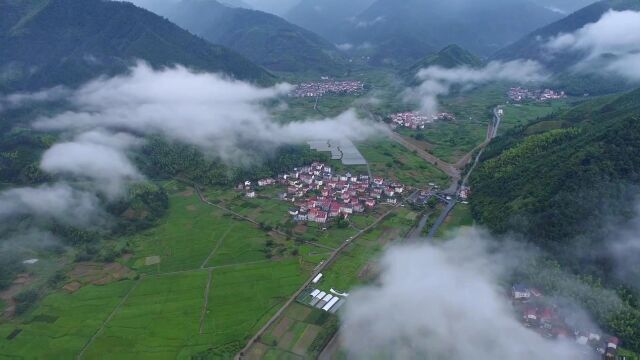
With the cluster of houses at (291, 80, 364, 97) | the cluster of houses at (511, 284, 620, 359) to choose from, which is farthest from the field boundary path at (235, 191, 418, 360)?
the cluster of houses at (291, 80, 364, 97)

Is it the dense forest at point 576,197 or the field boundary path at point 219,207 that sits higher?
the dense forest at point 576,197

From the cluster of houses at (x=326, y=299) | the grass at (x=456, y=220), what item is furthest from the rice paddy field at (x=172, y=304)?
the grass at (x=456, y=220)

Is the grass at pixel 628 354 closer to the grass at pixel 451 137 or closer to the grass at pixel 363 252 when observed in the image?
the grass at pixel 363 252

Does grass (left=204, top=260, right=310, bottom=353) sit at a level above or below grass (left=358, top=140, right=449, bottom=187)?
below

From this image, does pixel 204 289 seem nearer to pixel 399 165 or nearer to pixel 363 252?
pixel 363 252

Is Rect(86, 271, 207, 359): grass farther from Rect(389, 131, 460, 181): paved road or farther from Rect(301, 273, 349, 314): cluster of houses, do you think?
Rect(389, 131, 460, 181): paved road

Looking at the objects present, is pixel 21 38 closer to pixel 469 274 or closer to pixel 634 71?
pixel 469 274

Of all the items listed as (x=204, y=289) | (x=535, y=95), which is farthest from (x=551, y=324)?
(x=535, y=95)
